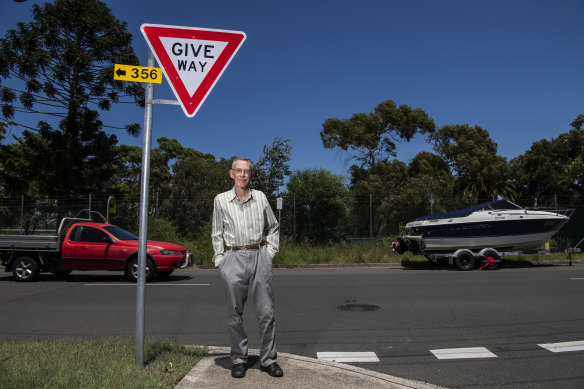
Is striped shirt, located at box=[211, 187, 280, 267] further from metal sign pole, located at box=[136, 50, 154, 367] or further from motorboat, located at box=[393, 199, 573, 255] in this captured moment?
motorboat, located at box=[393, 199, 573, 255]

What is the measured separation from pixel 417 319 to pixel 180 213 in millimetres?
14900

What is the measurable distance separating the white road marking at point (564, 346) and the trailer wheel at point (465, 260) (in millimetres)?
8388

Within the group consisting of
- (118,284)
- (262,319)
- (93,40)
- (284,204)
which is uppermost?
(93,40)

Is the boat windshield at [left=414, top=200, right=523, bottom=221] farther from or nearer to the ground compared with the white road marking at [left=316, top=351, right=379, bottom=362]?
farther from the ground

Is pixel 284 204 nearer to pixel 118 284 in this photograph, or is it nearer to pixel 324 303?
pixel 118 284

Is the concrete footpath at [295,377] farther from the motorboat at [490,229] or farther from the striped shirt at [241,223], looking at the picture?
the motorboat at [490,229]

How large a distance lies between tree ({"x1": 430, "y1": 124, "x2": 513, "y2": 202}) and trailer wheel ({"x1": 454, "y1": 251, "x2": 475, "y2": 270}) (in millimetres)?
24701

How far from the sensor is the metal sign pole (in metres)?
3.71

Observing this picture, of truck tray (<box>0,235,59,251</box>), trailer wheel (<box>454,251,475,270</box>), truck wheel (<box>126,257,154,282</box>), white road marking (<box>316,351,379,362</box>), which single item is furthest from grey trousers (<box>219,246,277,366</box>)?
trailer wheel (<box>454,251,475,270</box>)

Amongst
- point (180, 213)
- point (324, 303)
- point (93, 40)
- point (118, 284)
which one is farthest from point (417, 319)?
point (93, 40)

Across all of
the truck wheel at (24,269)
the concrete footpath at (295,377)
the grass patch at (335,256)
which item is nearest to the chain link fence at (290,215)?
the grass patch at (335,256)

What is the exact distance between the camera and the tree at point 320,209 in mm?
19516

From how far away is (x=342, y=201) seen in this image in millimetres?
19859

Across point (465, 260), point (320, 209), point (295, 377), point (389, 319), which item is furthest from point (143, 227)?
point (320, 209)
